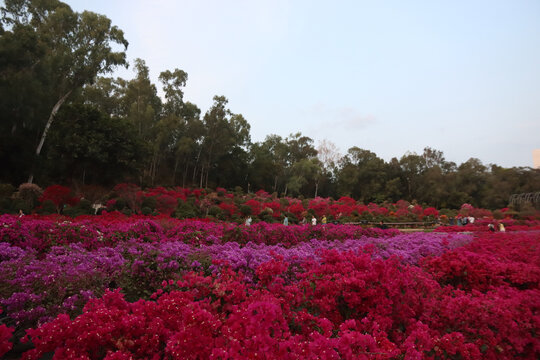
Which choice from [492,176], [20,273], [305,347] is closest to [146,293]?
[20,273]

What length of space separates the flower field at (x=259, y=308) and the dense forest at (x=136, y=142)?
17930 mm

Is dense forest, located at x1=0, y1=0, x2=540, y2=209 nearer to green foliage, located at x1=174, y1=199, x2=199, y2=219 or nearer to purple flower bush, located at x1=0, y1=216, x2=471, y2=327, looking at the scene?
green foliage, located at x1=174, y1=199, x2=199, y2=219

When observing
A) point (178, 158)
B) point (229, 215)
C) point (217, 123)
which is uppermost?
point (217, 123)

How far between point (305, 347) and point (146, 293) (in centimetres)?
265

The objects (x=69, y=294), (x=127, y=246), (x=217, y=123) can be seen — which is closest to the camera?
(x=69, y=294)

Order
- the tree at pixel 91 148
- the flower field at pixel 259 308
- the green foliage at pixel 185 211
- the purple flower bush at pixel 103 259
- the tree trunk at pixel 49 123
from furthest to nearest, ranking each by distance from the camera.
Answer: the tree at pixel 91 148, the tree trunk at pixel 49 123, the green foliage at pixel 185 211, the purple flower bush at pixel 103 259, the flower field at pixel 259 308

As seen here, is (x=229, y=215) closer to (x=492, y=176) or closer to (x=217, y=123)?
(x=217, y=123)

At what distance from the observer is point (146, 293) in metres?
3.58

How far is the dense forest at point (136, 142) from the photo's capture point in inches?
762

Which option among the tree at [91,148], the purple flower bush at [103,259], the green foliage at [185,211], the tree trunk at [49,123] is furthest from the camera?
the tree at [91,148]

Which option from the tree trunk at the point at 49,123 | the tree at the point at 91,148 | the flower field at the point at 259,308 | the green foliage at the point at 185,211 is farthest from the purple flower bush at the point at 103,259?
the tree trunk at the point at 49,123

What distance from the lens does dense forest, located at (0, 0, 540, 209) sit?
19.4 meters

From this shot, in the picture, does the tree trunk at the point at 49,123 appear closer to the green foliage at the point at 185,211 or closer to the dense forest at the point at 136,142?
the dense forest at the point at 136,142

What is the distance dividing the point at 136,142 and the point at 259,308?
23275mm
